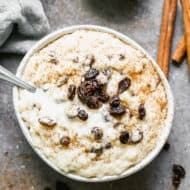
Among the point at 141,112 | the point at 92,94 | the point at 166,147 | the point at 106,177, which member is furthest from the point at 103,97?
the point at 166,147

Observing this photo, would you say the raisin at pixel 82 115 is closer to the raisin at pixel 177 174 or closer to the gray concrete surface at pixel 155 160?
the gray concrete surface at pixel 155 160

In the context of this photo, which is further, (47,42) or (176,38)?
(176,38)

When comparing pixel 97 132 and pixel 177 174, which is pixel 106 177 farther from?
pixel 177 174

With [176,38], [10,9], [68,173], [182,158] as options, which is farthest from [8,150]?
[176,38]

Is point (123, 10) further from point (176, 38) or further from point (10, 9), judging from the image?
point (10, 9)

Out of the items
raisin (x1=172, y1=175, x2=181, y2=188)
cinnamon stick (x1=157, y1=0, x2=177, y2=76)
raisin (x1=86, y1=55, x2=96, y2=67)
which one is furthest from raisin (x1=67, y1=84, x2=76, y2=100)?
raisin (x1=172, y1=175, x2=181, y2=188)

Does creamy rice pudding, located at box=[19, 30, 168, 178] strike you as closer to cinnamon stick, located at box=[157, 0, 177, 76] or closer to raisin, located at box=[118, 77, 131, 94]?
raisin, located at box=[118, 77, 131, 94]
